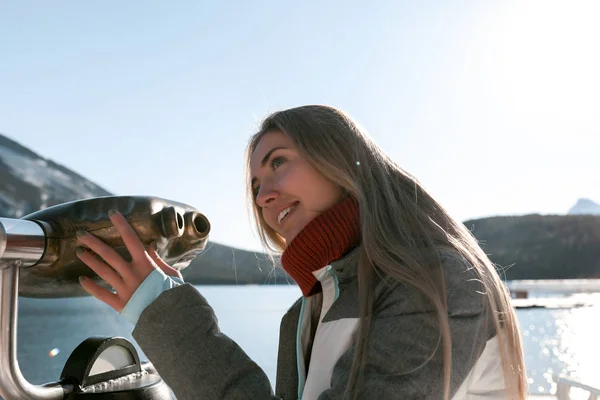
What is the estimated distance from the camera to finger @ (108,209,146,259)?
575mm

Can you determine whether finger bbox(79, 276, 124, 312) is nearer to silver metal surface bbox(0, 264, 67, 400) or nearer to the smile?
silver metal surface bbox(0, 264, 67, 400)

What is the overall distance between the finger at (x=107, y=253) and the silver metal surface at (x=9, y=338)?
0.22ft

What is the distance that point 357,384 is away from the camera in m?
0.54

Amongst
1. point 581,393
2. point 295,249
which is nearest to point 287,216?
point 295,249

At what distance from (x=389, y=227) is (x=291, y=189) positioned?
0.15 meters

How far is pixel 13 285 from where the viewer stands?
57 cm

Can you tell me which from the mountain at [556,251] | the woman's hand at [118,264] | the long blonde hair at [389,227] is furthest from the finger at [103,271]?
the mountain at [556,251]

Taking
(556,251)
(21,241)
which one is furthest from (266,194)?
(556,251)

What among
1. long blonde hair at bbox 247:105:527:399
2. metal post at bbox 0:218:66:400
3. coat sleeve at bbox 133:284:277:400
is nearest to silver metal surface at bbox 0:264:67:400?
metal post at bbox 0:218:66:400

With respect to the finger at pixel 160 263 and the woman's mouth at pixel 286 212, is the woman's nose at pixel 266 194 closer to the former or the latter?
the woman's mouth at pixel 286 212

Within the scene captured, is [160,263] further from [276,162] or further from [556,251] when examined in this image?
[556,251]

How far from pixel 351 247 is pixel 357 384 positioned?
9.0 inches

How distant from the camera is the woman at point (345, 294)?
56 centimetres

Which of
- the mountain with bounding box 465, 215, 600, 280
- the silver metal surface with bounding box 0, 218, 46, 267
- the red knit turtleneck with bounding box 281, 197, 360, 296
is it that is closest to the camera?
the silver metal surface with bounding box 0, 218, 46, 267
